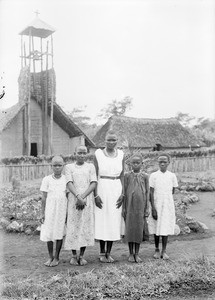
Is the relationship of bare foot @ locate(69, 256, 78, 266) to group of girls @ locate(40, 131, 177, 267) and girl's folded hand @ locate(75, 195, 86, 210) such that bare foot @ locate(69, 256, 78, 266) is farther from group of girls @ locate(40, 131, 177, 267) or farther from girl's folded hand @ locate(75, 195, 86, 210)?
girl's folded hand @ locate(75, 195, 86, 210)

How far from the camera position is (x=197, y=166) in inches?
944

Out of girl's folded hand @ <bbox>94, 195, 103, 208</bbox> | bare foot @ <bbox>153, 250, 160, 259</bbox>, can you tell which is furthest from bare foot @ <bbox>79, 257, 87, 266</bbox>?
bare foot @ <bbox>153, 250, 160, 259</bbox>

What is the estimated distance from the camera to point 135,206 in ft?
18.0

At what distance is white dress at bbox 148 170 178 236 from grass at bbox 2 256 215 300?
87cm

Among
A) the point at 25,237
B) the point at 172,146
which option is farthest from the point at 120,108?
the point at 25,237

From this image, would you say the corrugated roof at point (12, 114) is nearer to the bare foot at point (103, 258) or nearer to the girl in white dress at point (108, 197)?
the girl in white dress at point (108, 197)

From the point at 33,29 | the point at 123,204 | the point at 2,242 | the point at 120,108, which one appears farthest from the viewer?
the point at 120,108

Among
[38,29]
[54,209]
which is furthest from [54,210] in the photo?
[38,29]

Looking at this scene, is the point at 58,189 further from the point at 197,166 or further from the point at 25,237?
the point at 197,166

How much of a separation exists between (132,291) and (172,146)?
90.6 ft

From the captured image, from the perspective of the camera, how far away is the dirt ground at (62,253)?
4.96 m

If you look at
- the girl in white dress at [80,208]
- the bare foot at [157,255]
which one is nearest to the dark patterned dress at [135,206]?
the bare foot at [157,255]

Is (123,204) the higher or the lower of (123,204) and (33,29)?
the lower

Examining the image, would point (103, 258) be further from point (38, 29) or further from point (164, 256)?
point (38, 29)
